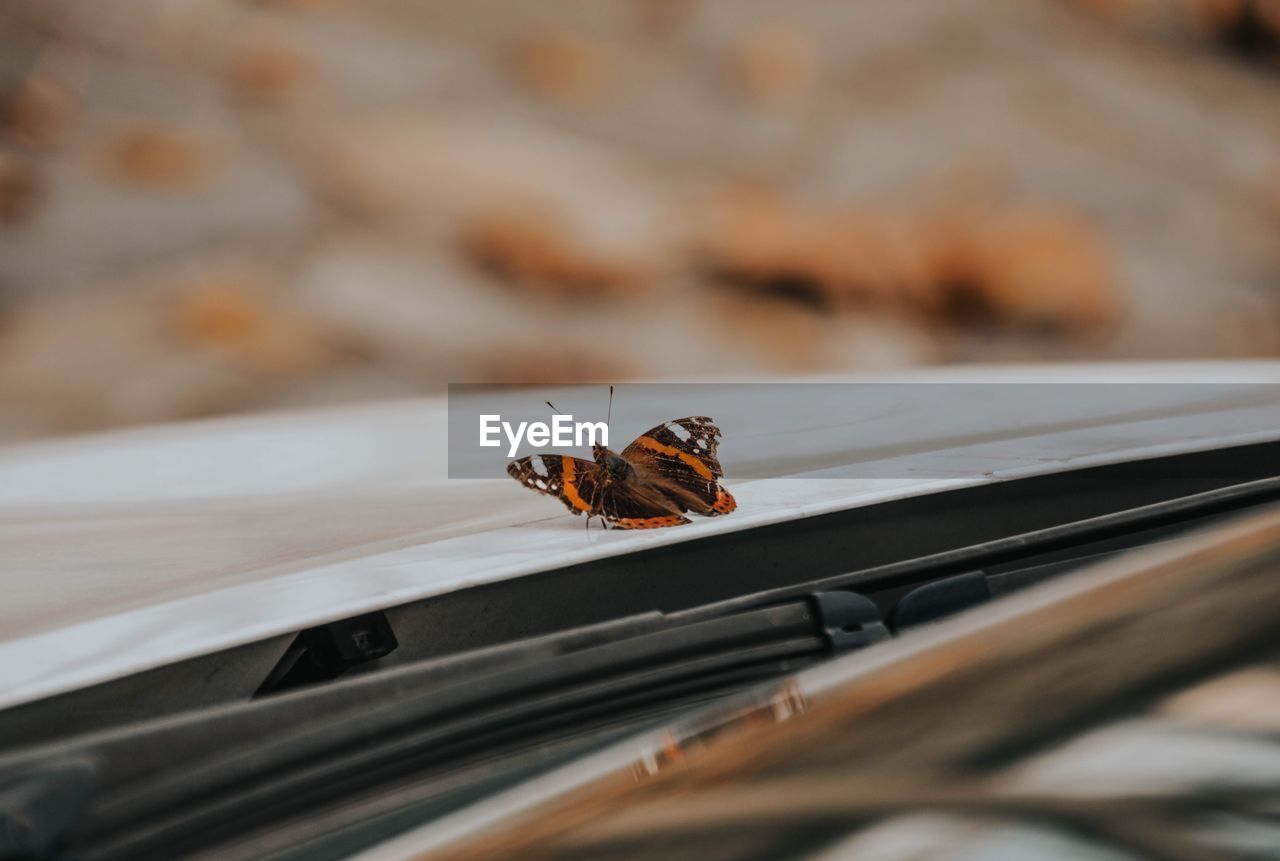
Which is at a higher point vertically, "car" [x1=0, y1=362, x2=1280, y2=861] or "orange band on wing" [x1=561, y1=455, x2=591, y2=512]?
"orange band on wing" [x1=561, y1=455, x2=591, y2=512]

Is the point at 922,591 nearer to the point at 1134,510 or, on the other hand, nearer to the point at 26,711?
the point at 1134,510

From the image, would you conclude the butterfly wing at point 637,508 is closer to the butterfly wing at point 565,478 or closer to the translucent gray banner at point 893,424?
the butterfly wing at point 565,478

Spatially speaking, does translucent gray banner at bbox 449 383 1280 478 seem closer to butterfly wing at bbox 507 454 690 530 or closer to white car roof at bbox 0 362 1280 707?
white car roof at bbox 0 362 1280 707

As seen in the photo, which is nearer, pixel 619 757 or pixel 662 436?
pixel 619 757

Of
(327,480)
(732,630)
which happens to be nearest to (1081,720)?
(732,630)

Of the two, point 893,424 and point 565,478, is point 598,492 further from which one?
point 893,424

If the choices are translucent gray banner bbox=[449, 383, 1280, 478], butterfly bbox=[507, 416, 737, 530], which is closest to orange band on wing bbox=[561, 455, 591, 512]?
butterfly bbox=[507, 416, 737, 530]

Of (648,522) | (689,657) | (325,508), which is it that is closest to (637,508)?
(648,522)

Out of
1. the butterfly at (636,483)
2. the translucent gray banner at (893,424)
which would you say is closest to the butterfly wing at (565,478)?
the butterfly at (636,483)
